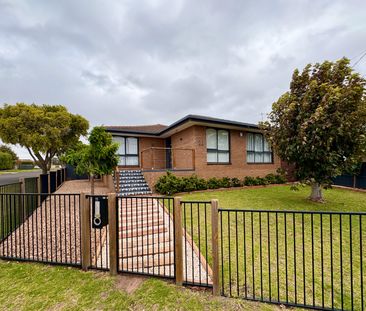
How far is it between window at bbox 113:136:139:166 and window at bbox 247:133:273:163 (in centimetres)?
824

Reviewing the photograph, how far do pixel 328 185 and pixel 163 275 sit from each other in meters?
8.20

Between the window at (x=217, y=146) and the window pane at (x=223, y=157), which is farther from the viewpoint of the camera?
the window pane at (x=223, y=157)

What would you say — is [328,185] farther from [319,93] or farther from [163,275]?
[163,275]

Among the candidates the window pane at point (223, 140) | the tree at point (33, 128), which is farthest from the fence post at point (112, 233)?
the tree at point (33, 128)

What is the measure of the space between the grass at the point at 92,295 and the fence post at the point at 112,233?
0.18 m

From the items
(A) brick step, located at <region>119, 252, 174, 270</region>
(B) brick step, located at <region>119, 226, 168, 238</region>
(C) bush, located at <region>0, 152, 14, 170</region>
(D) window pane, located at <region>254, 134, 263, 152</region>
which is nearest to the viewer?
(A) brick step, located at <region>119, 252, 174, 270</region>

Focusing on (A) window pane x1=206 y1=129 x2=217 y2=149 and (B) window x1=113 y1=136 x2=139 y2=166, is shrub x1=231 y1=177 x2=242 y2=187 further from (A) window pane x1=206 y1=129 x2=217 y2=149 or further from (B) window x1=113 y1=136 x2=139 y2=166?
(B) window x1=113 y1=136 x2=139 y2=166

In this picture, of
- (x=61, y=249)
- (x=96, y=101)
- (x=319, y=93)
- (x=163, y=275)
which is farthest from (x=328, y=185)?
(x=96, y=101)

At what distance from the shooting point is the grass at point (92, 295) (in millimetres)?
2602

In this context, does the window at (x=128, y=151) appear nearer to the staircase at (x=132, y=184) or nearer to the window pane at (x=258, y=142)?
the staircase at (x=132, y=184)

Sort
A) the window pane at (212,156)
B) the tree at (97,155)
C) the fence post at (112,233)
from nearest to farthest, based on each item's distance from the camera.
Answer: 1. the fence post at (112,233)
2. the tree at (97,155)
3. the window pane at (212,156)

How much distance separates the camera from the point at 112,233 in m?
3.32

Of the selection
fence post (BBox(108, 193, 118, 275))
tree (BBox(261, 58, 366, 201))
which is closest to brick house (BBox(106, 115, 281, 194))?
tree (BBox(261, 58, 366, 201))

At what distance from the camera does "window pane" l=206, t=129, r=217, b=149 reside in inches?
478
